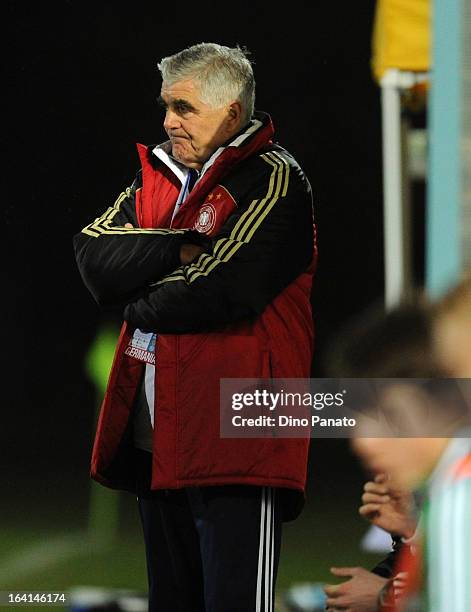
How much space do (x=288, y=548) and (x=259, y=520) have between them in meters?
0.61

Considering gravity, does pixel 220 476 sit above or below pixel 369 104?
below

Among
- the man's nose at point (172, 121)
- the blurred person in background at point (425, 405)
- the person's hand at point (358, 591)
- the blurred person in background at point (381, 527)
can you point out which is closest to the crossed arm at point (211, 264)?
Answer: the man's nose at point (172, 121)

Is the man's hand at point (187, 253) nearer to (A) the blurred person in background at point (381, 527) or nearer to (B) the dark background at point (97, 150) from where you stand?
(B) the dark background at point (97, 150)

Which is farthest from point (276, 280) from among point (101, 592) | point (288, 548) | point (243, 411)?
point (101, 592)

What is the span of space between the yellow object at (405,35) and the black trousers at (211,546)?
3.82 ft

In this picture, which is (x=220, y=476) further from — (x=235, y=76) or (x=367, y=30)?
(x=367, y=30)

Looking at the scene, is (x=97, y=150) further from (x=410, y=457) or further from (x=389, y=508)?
(x=410, y=457)

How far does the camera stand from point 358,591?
86.9 inches

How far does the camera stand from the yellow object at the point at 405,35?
10.7 feet

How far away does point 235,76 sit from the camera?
117 inches

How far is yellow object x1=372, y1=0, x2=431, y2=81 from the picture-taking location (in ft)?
10.7

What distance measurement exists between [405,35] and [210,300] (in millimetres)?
942

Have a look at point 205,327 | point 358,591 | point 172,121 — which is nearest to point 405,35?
point 172,121

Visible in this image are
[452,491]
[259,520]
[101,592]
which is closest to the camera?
[452,491]
